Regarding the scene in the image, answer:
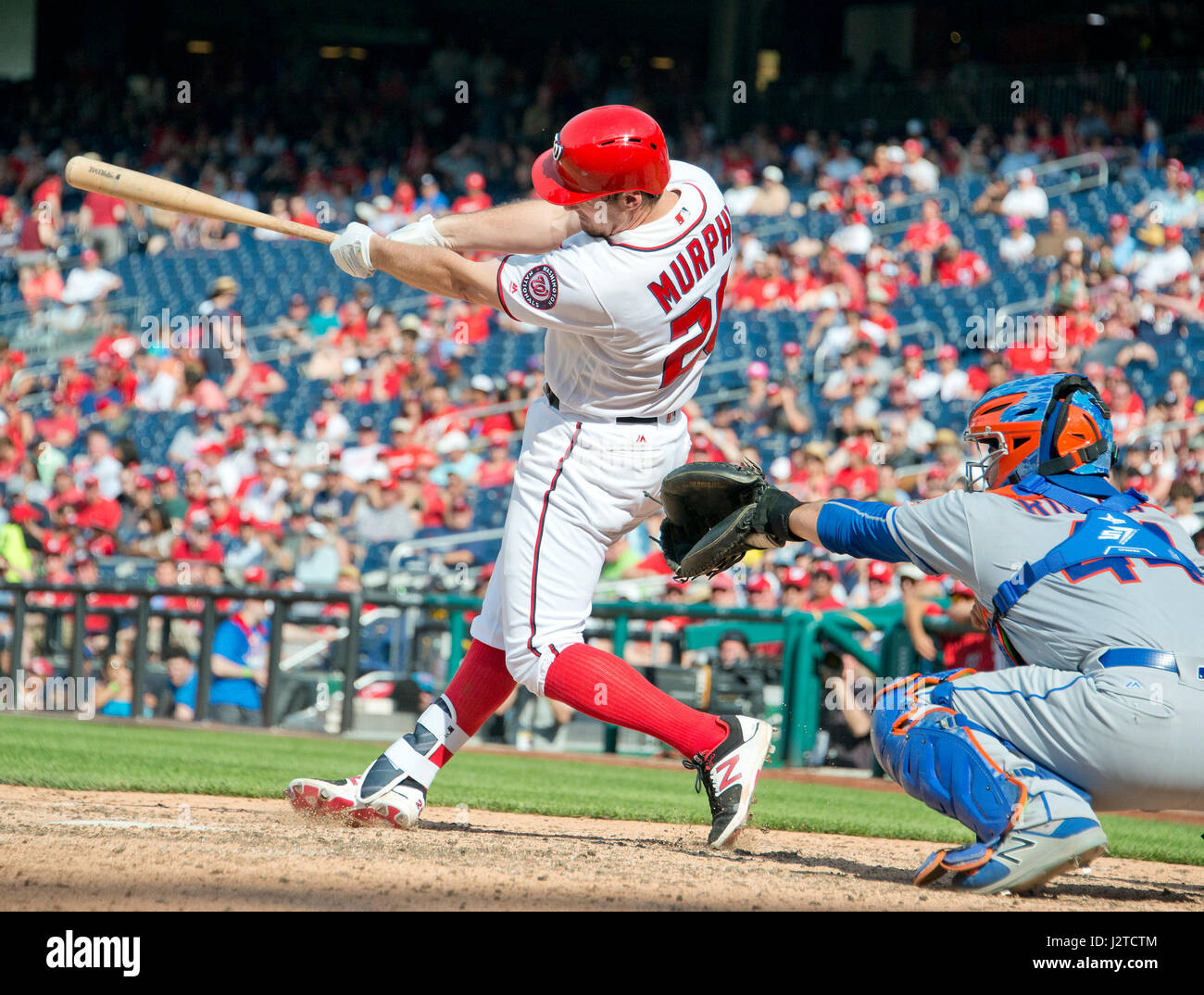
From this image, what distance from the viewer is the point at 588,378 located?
139 inches

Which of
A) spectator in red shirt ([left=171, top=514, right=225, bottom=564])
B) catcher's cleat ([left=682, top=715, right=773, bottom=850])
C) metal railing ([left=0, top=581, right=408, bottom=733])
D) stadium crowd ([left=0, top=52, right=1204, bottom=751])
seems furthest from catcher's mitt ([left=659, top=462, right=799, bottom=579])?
spectator in red shirt ([left=171, top=514, right=225, bottom=564])

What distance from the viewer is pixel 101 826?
360cm

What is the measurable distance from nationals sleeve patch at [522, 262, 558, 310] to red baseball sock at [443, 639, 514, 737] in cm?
102

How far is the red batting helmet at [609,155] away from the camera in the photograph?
3342 millimetres

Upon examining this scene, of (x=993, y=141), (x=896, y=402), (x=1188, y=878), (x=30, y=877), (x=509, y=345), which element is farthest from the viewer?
(x=993, y=141)

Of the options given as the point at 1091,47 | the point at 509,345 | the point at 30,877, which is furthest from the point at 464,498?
the point at 1091,47

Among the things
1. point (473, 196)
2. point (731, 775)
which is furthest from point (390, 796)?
point (473, 196)

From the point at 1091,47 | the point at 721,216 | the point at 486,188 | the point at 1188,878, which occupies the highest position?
the point at 1091,47

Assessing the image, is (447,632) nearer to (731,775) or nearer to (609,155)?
(731,775)

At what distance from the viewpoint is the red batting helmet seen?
334 centimetres

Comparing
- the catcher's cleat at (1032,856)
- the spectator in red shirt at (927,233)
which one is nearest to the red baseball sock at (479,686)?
the catcher's cleat at (1032,856)

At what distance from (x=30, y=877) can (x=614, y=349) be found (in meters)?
1.69

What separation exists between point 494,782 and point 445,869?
2935 millimetres
